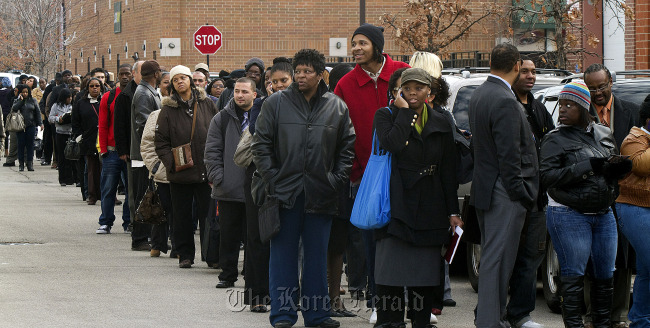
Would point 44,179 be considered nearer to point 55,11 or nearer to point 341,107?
point 341,107

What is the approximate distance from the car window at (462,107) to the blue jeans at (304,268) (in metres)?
2.70

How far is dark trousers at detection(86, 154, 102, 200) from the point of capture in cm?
1844

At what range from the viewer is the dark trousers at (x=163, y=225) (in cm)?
1288

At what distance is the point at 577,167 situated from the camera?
7.90m

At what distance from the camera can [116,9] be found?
40.4m

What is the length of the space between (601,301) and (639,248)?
0.46m

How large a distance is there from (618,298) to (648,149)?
1.44 meters

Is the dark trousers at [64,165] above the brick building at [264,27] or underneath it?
underneath

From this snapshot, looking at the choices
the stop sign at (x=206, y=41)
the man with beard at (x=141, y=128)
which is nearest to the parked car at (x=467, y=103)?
the man with beard at (x=141, y=128)

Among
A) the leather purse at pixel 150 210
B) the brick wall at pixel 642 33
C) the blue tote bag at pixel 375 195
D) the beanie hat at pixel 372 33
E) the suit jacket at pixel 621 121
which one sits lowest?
the leather purse at pixel 150 210

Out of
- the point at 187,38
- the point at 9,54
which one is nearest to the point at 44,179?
the point at 187,38

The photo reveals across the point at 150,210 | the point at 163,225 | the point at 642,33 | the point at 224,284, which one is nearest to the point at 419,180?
the point at 224,284

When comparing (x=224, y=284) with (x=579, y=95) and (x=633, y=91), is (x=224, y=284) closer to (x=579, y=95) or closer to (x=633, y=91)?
(x=633, y=91)

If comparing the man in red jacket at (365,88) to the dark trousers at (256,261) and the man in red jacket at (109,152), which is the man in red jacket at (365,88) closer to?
the dark trousers at (256,261)
